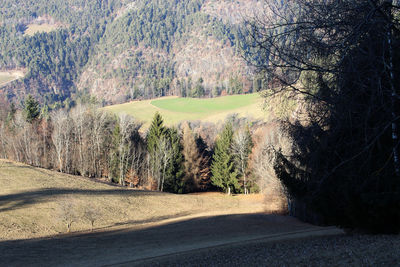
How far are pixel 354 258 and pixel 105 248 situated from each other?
14857 mm

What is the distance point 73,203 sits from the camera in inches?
1188

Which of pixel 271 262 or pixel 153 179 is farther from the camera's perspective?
pixel 153 179

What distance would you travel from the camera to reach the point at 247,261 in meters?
8.91

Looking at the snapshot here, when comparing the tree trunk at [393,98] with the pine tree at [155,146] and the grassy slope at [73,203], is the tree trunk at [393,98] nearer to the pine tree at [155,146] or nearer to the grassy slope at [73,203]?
the grassy slope at [73,203]

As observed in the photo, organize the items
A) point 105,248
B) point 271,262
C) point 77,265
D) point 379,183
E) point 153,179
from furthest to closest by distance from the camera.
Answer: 1. point 153,179
2. point 105,248
3. point 77,265
4. point 379,183
5. point 271,262

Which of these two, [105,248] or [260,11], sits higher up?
[260,11]

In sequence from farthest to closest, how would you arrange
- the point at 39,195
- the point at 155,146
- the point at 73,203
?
the point at 155,146 < the point at 39,195 < the point at 73,203


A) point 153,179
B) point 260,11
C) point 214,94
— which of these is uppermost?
point 214,94

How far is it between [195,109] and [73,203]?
253 ft

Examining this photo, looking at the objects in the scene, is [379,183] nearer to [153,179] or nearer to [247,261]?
[247,261]

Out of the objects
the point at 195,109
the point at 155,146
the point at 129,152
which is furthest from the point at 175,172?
the point at 195,109

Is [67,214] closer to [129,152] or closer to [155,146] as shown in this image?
Answer: [129,152]

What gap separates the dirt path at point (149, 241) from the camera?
16016mm

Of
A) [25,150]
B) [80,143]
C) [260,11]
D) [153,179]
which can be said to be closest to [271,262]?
[260,11]
